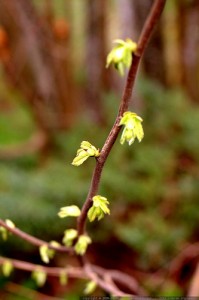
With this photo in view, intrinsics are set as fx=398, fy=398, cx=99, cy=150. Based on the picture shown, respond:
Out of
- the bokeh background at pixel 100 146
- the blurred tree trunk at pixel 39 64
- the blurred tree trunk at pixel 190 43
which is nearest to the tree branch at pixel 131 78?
the bokeh background at pixel 100 146

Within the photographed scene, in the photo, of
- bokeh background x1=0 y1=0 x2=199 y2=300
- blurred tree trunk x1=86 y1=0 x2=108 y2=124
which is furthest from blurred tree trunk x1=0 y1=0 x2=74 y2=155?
blurred tree trunk x1=86 y1=0 x2=108 y2=124

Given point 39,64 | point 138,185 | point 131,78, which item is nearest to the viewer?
point 131,78

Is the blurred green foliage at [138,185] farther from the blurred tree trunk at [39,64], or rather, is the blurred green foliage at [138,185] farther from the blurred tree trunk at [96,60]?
the blurred tree trunk at [96,60]

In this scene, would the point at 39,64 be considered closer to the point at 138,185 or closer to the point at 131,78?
the point at 138,185

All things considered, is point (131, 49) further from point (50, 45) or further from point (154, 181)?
point (50, 45)

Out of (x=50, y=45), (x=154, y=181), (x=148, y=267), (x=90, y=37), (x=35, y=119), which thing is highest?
(x=90, y=37)

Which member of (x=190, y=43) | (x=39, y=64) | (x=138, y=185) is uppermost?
(x=190, y=43)

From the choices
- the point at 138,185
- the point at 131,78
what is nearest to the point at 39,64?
the point at 138,185

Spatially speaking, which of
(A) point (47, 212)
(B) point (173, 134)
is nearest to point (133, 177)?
(B) point (173, 134)
